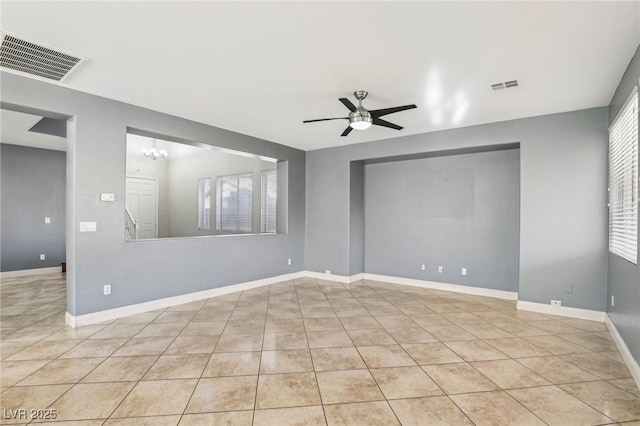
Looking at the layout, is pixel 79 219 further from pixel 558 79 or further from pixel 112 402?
pixel 558 79

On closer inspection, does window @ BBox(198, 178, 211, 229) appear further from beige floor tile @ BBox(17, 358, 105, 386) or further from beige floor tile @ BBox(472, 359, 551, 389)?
beige floor tile @ BBox(472, 359, 551, 389)

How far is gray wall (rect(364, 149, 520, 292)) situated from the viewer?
16.7 ft

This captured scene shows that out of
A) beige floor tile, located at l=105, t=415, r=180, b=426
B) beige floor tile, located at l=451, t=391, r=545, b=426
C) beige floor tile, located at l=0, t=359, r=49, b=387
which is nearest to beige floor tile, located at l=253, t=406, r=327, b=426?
beige floor tile, located at l=105, t=415, r=180, b=426

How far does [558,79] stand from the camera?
3.24 m

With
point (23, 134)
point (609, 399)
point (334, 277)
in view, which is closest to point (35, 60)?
point (23, 134)

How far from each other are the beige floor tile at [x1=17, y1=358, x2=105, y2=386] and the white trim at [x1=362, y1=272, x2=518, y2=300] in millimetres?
4787

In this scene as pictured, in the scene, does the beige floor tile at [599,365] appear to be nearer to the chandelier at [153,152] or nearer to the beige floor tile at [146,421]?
the beige floor tile at [146,421]

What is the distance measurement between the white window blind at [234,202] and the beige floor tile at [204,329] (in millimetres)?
4197

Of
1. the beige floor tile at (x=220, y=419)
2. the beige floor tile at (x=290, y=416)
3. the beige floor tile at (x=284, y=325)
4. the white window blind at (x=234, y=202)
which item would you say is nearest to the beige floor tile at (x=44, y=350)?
the beige floor tile at (x=220, y=419)

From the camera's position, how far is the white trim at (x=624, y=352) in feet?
8.18

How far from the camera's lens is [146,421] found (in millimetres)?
1976

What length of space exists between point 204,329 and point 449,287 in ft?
13.6

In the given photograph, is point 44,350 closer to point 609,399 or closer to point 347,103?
point 347,103

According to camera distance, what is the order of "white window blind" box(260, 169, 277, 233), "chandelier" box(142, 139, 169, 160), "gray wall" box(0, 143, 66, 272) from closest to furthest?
"gray wall" box(0, 143, 66, 272)
"white window blind" box(260, 169, 277, 233)
"chandelier" box(142, 139, 169, 160)
